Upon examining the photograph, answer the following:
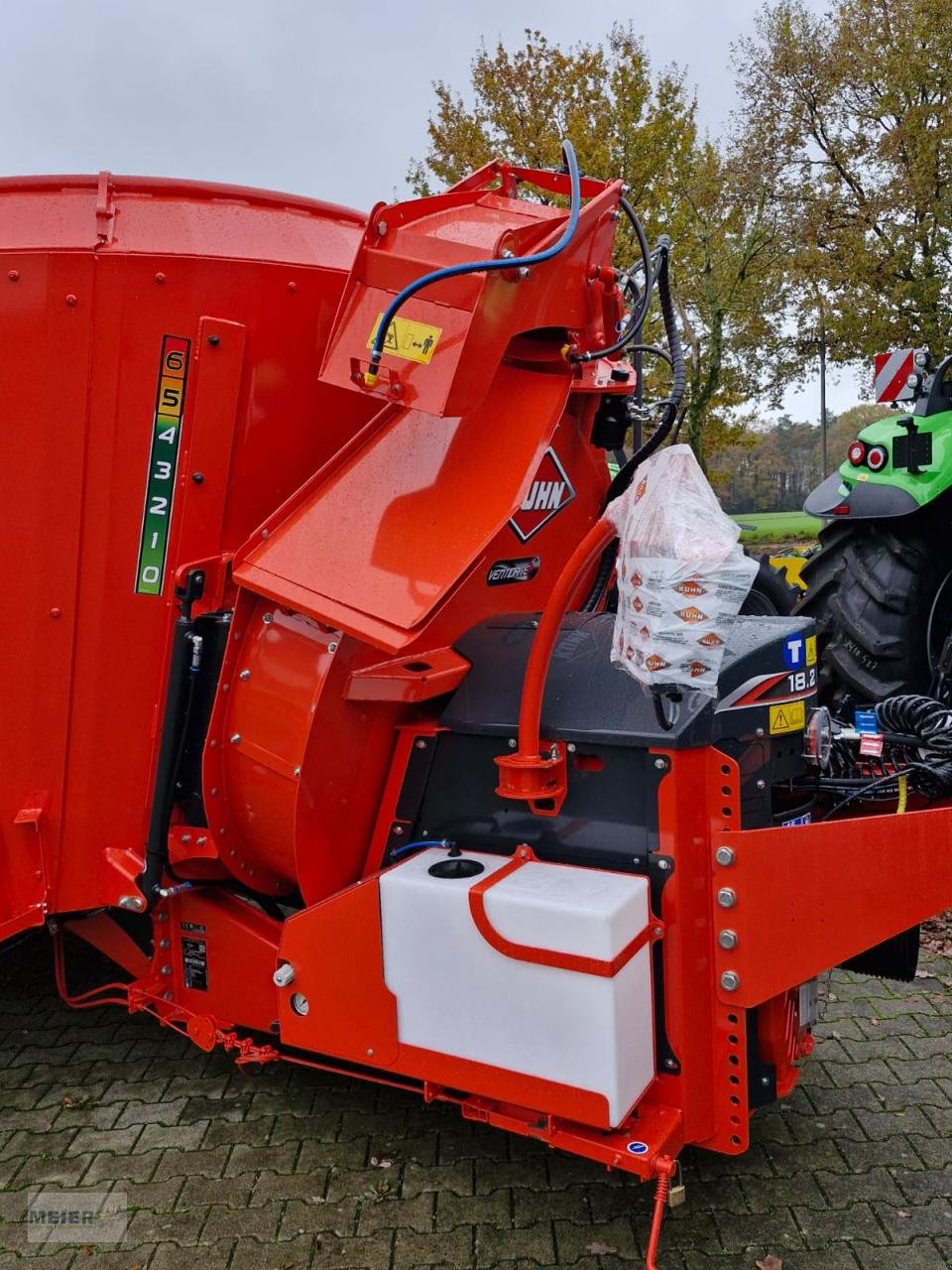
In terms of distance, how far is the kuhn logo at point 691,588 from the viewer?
6.06ft

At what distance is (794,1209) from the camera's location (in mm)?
2197

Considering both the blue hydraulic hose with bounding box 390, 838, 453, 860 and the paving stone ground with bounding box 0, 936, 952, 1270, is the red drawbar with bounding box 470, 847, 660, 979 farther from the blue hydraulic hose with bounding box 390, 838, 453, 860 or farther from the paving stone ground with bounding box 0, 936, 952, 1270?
the paving stone ground with bounding box 0, 936, 952, 1270

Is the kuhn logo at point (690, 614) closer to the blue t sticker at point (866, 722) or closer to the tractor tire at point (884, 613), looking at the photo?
the blue t sticker at point (866, 722)

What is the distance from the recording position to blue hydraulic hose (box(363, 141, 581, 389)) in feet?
6.70

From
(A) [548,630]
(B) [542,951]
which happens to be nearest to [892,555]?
(A) [548,630]

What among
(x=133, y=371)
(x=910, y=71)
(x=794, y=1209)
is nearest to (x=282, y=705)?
(x=133, y=371)

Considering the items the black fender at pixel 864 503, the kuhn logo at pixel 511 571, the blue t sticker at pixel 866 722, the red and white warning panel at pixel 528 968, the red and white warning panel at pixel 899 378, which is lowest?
the red and white warning panel at pixel 528 968

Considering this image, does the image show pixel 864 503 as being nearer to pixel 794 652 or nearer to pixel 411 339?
pixel 794 652

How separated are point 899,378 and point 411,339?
2472mm

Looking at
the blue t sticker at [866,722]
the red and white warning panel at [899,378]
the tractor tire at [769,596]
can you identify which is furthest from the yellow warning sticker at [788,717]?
the tractor tire at [769,596]

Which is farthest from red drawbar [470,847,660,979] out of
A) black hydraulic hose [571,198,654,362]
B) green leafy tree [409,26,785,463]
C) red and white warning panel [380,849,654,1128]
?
green leafy tree [409,26,785,463]

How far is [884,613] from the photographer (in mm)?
3498

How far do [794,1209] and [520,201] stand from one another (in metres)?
2.48

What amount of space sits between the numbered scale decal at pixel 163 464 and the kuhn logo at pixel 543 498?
889 millimetres
